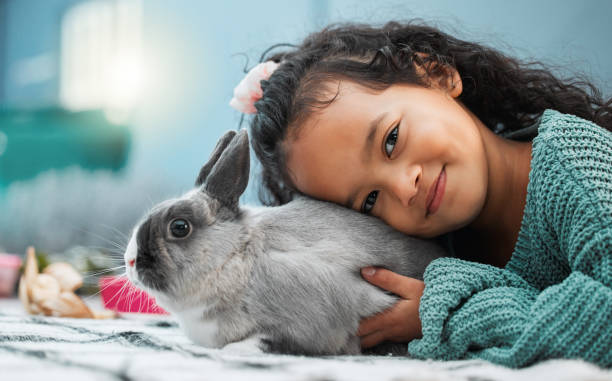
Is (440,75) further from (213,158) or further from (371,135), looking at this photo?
(213,158)

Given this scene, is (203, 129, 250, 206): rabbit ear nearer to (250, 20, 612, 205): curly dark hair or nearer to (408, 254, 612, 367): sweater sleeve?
(250, 20, 612, 205): curly dark hair

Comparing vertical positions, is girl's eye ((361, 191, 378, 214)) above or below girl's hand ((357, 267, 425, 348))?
above

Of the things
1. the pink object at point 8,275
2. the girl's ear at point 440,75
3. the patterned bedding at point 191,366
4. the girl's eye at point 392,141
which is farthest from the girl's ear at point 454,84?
the pink object at point 8,275

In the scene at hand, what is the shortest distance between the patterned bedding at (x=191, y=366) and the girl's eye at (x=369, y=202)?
1.01 feet

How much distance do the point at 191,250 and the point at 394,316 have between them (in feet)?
1.03

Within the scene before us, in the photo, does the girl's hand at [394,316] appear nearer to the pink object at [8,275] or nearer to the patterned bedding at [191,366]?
the patterned bedding at [191,366]

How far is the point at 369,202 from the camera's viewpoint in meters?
0.95

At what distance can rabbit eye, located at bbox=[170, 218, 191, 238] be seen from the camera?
0.77 metres

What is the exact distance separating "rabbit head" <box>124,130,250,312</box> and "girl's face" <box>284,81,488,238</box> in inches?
6.9

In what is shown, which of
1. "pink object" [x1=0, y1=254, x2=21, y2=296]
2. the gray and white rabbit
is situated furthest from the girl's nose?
"pink object" [x1=0, y1=254, x2=21, y2=296]

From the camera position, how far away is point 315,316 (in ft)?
2.43

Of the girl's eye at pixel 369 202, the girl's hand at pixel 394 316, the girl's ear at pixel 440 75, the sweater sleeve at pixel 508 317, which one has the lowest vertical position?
the girl's hand at pixel 394 316

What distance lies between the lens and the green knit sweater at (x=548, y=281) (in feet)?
1.96

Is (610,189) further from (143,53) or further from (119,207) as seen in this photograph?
(143,53)
